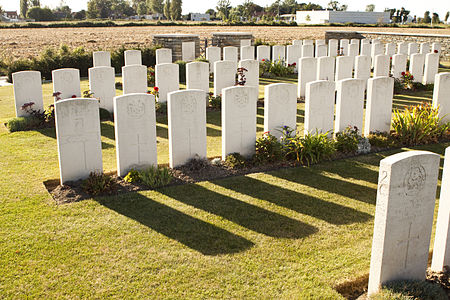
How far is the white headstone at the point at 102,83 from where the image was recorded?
10516 mm

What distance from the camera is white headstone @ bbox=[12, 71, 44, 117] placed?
32.4 feet

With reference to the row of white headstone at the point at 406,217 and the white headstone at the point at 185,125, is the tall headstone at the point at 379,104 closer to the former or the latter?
the white headstone at the point at 185,125

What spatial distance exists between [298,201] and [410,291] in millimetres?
2334

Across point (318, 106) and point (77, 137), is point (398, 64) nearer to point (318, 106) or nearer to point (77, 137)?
point (318, 106)

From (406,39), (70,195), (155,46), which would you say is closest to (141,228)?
(70,195)

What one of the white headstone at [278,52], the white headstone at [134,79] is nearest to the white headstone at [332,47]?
the white headstone at [278,52]

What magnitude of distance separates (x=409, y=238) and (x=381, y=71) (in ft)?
37.9

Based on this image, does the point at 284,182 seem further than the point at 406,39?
No

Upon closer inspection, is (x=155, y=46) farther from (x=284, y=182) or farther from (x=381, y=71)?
(x=284, y=182)

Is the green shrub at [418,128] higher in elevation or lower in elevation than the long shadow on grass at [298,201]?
higher

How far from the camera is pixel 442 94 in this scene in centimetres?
880

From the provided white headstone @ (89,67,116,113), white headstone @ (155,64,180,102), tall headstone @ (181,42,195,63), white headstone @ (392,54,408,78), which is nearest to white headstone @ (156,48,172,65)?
tall headstone @ (181,42,195,63)

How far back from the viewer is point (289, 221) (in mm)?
5363

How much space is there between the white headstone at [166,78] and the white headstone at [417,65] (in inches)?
311
